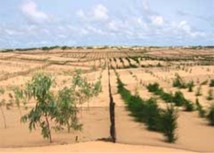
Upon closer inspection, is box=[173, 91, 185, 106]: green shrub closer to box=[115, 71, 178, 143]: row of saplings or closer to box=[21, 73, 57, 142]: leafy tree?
box=[115, 71, 178, 143]: row of saplings

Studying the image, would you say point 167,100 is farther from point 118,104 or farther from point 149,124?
point 149,124

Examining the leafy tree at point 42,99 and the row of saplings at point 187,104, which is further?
the row of saplings at point 187,104

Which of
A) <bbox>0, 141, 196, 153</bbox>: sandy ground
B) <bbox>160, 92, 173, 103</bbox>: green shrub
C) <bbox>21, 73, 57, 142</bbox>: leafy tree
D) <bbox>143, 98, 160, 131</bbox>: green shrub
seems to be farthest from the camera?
<bbox>160, 92, 173, 103</bbox>: green shrub

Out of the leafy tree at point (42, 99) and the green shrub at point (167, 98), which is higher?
the leafy tree at point (42, 99)

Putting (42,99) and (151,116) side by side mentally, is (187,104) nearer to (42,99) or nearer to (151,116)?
(151,116)

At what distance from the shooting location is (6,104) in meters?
31.7

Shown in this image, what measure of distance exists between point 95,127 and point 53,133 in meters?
2.40

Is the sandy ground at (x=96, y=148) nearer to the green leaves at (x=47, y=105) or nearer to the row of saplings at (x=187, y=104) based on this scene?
the green leaves at (x=47, y=105)

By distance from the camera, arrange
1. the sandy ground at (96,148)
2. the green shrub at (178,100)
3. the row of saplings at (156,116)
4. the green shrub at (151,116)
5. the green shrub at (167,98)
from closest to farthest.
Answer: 1. the sandy ground at (96,148)
2. the row of saplings at (156,116)
3. the green shrub at (151,116)
4. the green shrub at (178,100)
5. the green shrub at (167,98)

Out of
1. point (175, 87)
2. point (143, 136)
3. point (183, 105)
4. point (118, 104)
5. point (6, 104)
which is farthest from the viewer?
point (175, 87)

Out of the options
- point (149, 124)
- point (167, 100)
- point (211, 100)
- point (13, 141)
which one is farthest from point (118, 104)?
point (13, 141)

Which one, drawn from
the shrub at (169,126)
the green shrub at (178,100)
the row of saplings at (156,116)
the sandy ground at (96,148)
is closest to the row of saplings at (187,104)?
the green shrub at (178,100)

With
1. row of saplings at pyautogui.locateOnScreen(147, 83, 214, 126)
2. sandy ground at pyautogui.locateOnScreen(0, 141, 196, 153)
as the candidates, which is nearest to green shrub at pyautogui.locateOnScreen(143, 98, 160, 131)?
row of saplings at pyautogui.locateOnScreen(147, 83, 214, 126)

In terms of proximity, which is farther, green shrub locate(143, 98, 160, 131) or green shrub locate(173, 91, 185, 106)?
green shrub locate(173, 91, 185, 106)
